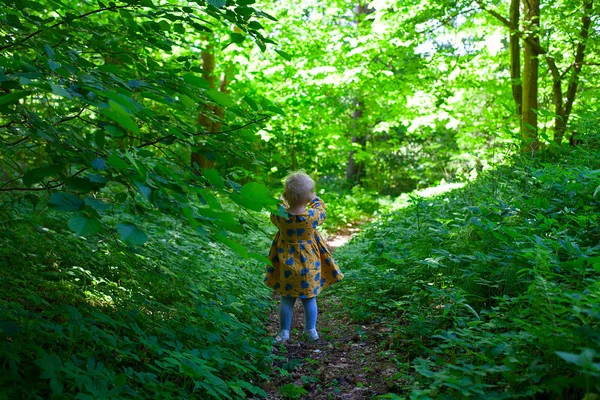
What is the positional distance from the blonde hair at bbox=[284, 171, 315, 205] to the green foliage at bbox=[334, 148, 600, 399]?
1.27 meters

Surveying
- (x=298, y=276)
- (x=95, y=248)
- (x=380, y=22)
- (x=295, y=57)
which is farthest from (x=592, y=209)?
(x=295, y=57)

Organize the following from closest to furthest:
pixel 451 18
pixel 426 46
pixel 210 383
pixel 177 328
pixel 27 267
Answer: pixel 210 383, pixel 177 328, pixel 27 267, pixel 451 18, pixel 426 46

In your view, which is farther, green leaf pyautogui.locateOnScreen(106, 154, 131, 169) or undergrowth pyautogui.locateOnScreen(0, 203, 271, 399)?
undergrowth pyautogui.locateOnScreen(0, 203, 271, 399)

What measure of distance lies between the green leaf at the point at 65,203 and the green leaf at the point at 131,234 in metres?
0.17

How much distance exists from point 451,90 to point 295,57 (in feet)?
14.5

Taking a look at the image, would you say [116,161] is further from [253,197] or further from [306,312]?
[306,312]

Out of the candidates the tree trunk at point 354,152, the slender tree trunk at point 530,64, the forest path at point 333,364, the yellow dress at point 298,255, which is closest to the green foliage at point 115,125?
the yellow dress at point 298,255

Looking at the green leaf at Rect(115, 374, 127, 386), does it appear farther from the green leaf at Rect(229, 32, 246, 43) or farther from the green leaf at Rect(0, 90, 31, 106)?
the green leaf at Rect(229, 32, 246, 43)

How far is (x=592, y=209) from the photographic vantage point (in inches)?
163


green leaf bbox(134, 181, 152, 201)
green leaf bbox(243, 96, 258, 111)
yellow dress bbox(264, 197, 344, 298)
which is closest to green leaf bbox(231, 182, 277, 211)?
green leaf bbox(134, 181, 152, 201)

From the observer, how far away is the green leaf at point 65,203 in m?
1.60

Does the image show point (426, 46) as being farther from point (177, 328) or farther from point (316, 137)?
point (177, 328)

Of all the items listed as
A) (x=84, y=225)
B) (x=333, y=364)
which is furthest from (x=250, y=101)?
(x=333, y=364)

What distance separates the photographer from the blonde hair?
4586 mm
